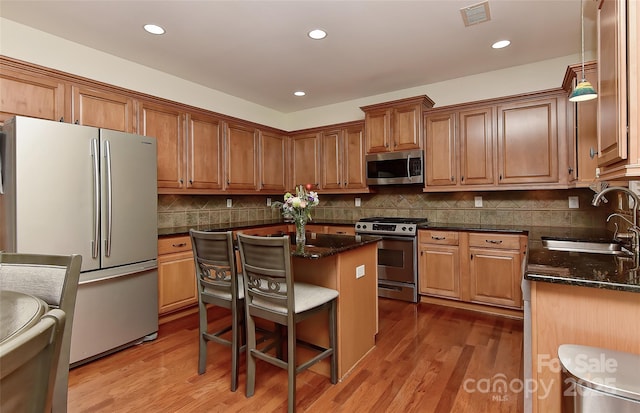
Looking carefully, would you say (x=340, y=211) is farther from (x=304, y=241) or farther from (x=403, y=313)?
(x=304, y=241)

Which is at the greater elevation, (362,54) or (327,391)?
(362,54)

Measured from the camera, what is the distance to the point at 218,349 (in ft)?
8.72

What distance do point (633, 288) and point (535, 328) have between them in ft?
1.31

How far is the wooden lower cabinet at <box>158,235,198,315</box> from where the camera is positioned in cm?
311

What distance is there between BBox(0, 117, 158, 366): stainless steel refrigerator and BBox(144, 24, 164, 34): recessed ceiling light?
0.92 m

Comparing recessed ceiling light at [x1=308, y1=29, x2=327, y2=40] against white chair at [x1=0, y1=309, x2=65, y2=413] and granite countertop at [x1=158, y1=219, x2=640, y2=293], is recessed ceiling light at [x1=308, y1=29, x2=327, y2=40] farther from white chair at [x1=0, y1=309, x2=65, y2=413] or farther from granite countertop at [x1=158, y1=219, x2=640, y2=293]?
white chair at [x1=0, y1=309, x2=65, y2=413]

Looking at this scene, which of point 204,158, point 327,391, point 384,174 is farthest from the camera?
point 384,174

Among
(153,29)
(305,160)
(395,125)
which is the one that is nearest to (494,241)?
(395,125)

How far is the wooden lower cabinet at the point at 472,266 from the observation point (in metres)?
3.23

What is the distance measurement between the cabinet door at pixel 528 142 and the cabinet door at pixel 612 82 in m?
1.82

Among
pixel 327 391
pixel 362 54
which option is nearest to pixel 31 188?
pixel 327 391

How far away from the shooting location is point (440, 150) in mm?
3859

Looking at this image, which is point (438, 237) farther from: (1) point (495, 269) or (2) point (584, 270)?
(2) point (584, 270)

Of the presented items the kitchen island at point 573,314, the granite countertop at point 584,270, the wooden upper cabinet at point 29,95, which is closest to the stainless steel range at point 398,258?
the granite countertop at point 584,270
